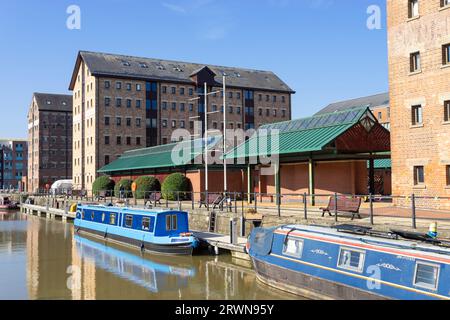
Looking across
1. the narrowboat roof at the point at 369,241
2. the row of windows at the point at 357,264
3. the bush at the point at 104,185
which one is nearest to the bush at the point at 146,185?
the bush at the point at 104,185

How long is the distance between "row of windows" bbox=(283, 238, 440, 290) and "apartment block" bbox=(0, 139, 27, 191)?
12990 centimetres

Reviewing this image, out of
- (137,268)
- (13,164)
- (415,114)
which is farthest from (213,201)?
(13,164)

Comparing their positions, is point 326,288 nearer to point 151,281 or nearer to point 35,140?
point 151,281

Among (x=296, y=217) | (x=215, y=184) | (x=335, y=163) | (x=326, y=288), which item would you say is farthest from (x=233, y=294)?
(x=215, y=184)

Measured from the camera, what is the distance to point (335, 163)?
32.3 meters

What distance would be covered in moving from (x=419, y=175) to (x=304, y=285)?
45.6 ft

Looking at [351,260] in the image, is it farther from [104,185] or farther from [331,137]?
[104,185]

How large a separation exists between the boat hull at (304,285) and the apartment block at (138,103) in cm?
4964

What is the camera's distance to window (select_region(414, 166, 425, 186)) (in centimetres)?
2659

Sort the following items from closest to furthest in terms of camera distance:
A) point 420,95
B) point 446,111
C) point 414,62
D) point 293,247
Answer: point 293,247 → point 446,111 → point 420,95 → point 414,62

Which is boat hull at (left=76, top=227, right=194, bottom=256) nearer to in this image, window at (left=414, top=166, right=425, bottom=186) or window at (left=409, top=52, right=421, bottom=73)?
window at (left=414, top=166, right=425, bottom=186)

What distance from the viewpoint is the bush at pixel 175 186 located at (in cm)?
4291

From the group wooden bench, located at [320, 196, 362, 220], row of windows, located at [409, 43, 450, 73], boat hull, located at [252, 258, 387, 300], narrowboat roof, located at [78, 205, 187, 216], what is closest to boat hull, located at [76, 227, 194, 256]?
narrowboat roof, located at [78, 205, 187, 216]

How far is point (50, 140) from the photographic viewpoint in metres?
98.3
